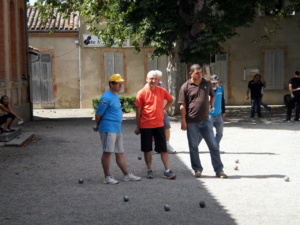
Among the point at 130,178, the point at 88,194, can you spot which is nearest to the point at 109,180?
the point at 130,178

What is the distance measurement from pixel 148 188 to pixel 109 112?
1288 millimetres

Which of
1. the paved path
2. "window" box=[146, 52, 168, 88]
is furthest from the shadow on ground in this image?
"window" box=[146, 52, 168, 88]

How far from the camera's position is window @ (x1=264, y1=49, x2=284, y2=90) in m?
29.7

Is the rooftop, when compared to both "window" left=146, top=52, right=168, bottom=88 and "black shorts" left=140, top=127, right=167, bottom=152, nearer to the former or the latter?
"window" left=146, top=52, right=168, bottom=88

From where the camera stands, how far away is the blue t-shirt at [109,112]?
8.71m

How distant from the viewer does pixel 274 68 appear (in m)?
29.8

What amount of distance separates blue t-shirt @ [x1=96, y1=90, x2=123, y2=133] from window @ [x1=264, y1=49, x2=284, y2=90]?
22.0 m

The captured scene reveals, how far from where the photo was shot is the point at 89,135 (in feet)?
54.4

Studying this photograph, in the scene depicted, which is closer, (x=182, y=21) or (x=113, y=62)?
(x=182, y=21)

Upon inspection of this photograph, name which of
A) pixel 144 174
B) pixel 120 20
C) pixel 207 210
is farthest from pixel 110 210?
pixel 120 20

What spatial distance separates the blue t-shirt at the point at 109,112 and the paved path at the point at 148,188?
2.91ft

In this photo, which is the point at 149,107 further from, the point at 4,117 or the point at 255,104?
the point at 255,104

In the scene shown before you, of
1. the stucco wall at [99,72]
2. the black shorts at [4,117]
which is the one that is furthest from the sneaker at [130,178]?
the stucco wall at [99,72]

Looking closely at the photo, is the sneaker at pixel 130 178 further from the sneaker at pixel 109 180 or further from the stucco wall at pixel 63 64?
the stucco wall at pixel 63 64
